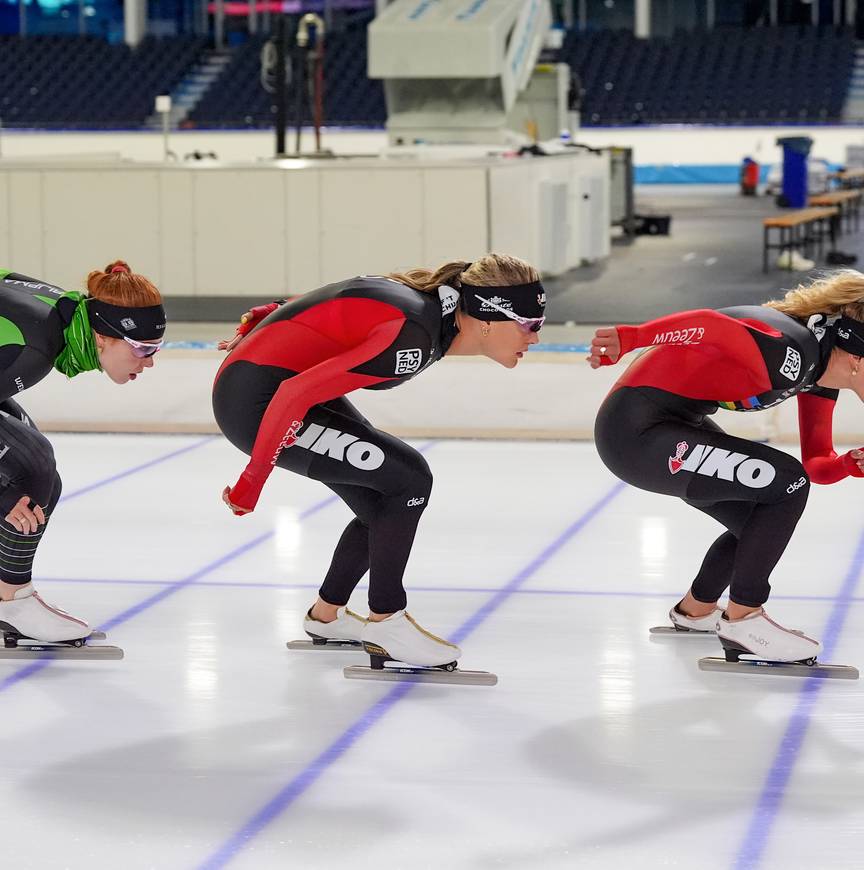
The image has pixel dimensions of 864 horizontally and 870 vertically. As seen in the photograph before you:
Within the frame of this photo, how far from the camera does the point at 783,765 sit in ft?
11.3

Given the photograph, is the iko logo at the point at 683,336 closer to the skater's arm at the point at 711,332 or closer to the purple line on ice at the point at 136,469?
the skater's arm at the point at 711,332

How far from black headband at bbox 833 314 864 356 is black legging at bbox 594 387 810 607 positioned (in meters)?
0.33

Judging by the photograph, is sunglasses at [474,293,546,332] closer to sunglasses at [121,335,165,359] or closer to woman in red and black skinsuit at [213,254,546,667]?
woman in red and black skinsuit at [213,254,546,667]

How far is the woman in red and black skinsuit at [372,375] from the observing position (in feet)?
12.4

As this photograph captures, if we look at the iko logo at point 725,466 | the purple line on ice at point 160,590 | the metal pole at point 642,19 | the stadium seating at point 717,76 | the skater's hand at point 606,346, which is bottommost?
the purple line on ice at point 160,590

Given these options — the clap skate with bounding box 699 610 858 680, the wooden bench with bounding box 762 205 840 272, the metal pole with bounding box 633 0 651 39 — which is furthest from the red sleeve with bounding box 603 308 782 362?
the metal pole with bounding box 633 0 651 39

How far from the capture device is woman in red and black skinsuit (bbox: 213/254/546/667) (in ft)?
12.4

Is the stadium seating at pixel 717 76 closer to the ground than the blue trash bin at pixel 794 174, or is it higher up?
higher up

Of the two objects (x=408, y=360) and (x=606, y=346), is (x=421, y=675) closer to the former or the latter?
(x=408, y=360)

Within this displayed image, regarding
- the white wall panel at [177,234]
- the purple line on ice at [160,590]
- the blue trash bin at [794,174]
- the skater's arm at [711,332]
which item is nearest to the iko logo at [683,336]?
the skater's arm at [711,332]

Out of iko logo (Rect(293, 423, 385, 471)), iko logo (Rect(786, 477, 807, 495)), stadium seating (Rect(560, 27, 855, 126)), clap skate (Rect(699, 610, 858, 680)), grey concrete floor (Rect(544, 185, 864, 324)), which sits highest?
stadium seating (Rect(560, 27, 855, 126))

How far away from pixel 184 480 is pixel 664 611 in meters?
2.90

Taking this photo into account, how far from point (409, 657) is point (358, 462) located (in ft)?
1.88

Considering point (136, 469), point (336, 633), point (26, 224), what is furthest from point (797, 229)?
point (336, 633)
